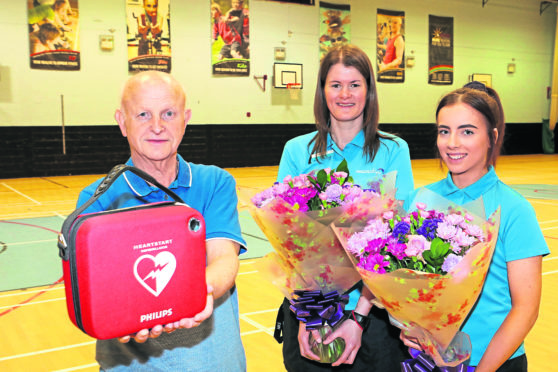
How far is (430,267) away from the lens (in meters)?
1.25

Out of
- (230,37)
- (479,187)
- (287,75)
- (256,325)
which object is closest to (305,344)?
(479,187)

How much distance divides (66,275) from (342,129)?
1220mm

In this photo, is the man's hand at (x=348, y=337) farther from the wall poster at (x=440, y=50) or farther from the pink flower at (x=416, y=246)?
the wall poster at (x=440, y=50)

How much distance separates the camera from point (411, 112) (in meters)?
14.8

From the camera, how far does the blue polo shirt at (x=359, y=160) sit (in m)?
1.91

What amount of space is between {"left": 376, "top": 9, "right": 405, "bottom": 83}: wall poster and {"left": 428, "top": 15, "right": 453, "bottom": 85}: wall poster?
995 millimetres

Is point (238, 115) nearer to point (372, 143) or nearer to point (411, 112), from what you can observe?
point (411, 112)

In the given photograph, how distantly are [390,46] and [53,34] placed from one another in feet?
26.8

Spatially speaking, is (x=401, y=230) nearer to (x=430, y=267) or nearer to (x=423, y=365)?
(x=430, y=267)

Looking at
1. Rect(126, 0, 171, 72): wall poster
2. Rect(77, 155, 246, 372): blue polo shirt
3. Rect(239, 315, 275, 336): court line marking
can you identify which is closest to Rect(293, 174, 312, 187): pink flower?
Rect(77, 155, 246, 372): blue polo shirt

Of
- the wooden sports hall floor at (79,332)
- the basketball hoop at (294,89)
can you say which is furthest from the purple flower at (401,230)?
the basketball hoop at (294,89)

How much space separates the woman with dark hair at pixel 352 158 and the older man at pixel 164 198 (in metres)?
0.35

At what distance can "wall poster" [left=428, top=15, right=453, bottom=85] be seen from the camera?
14938mm

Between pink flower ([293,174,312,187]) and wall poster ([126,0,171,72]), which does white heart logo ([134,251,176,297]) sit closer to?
pink flower ([293,174,312,187])
